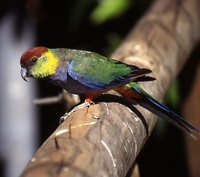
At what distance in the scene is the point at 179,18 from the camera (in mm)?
2992

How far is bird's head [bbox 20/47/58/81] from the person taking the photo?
7.41 ft

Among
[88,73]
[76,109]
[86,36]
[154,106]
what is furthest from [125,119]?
[86,36]

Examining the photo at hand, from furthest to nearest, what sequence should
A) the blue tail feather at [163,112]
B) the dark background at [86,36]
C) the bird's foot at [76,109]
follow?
the dark background at [86,36] → the blue tail feather at [163,112] → the bird's foot at [76,109]

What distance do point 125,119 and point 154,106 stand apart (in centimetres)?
33

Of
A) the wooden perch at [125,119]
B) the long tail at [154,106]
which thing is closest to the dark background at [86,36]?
the wooden perch at [125,119]

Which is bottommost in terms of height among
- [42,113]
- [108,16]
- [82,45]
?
[42,113]

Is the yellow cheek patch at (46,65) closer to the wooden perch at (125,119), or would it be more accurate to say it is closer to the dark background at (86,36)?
the wooden perch at (125,119)

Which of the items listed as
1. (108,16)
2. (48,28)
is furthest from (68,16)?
(108,16)

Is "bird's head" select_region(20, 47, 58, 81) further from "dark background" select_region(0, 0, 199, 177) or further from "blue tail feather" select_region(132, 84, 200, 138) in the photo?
"dark background" select_region(0, 0, 199, 177)

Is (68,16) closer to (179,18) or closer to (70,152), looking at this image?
(179,18)

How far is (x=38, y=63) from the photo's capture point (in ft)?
7.57

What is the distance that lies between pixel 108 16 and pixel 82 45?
1.51ft

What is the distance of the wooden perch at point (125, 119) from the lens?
4.67ft

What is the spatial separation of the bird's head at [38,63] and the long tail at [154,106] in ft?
1.00
